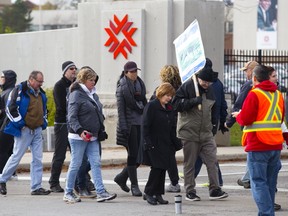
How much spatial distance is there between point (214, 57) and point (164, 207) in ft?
31.0

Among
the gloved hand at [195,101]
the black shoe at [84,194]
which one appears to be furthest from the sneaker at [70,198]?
the gloved hand at [195,101]

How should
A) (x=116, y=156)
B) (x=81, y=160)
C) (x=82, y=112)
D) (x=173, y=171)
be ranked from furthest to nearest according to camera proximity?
1. (x=116, y=156)
2. (x=173, y=171)
3. (x=81, y=160)
4. (x=82, y=112)

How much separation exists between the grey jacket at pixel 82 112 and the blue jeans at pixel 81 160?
18 cm

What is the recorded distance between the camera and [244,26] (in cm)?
8838

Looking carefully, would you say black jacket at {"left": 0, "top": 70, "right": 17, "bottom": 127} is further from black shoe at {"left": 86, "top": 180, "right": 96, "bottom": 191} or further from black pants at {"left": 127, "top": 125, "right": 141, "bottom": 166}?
black pants at {"left": 127, "top": 125, "right": 141, "bottom": 166}

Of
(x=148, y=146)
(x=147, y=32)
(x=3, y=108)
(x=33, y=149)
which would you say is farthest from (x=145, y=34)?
(x=148, y=146)

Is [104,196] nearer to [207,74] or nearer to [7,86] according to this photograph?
[207,74]

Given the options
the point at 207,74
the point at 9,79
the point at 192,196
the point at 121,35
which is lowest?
the point at 192,196

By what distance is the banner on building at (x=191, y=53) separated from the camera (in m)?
12.4

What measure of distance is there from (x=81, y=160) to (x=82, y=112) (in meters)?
0.64

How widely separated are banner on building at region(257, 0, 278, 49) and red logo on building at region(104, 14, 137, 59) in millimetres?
64137

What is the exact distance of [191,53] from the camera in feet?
41.2

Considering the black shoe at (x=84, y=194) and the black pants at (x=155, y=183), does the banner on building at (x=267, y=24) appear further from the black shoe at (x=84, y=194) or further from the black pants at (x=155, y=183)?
the black pants at (x=155, y=183)

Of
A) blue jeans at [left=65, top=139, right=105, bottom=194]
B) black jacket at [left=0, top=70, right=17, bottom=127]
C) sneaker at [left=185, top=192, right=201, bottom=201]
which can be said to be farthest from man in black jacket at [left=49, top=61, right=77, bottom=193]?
sneaker at [left=185, top=192, right=201, bottom=201]
